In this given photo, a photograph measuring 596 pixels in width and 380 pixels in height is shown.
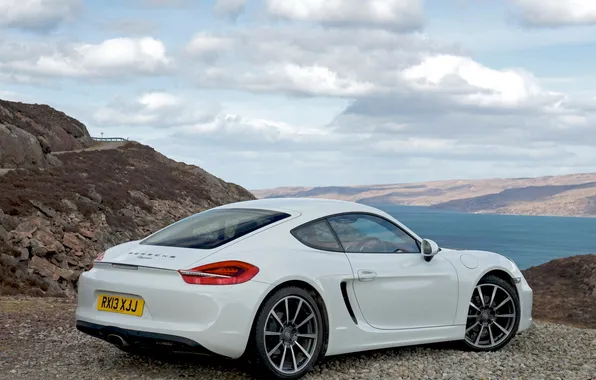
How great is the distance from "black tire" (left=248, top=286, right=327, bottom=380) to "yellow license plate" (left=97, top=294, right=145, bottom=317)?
36.8 inches

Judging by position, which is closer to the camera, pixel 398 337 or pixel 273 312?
pixel 273 312

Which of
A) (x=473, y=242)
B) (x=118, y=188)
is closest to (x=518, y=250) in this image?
(x=473, y=242)

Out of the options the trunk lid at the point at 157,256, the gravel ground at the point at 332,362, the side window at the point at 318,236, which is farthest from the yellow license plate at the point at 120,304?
the side window at the point at 318,236

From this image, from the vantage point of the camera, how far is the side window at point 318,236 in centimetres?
680

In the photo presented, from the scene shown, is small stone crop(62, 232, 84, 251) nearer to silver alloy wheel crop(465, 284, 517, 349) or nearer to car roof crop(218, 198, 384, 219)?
car roof crop(218, 198, 384, 219)

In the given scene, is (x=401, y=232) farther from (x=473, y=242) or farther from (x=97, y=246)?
(x=473, y=242)

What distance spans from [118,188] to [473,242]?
13747cm

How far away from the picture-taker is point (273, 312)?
246 inches

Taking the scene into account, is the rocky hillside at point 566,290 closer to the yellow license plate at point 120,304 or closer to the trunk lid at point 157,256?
the trunk lid at point 157,256

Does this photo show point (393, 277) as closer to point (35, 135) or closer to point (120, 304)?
point (120, 304)

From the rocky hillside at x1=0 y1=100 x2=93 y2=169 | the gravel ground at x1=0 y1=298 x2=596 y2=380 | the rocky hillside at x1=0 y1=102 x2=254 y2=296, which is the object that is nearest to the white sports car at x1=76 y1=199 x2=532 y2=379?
the gravel ground at x1=0 y1=298 x2=596 y2=380

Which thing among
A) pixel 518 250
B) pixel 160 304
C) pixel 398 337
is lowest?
pixel 518 250

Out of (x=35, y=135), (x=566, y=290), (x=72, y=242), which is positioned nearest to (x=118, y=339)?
(x=72, y=242)

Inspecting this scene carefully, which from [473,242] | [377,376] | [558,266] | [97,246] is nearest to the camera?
[377,376]
